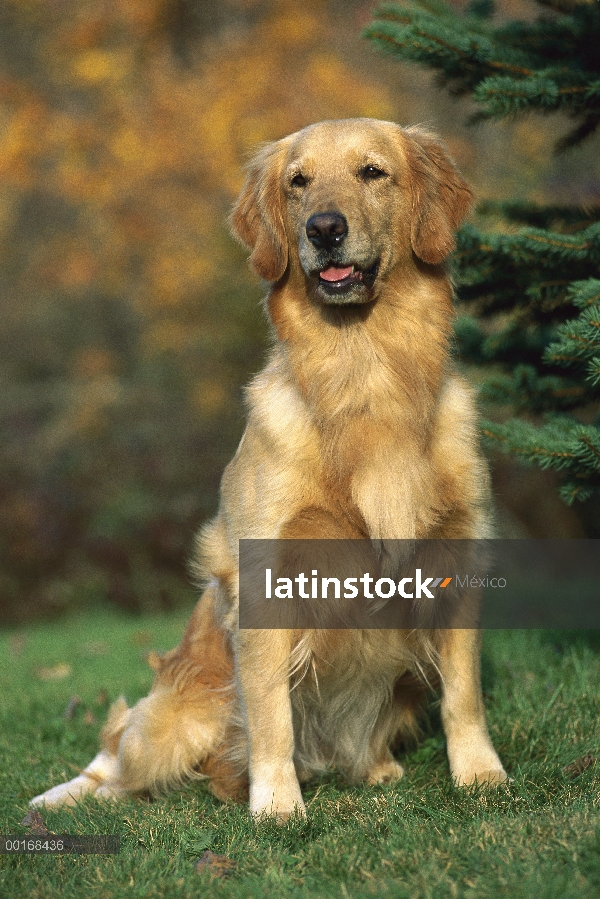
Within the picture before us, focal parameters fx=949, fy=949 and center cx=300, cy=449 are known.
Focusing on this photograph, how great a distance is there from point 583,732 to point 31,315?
35.9ft

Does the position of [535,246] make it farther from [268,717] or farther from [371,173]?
[268,717]

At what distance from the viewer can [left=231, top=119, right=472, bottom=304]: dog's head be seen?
10.8ft

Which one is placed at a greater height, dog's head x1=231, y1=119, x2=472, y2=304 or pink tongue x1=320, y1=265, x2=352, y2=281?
dog's head x1=231, y1=119, x2=472, y2=304

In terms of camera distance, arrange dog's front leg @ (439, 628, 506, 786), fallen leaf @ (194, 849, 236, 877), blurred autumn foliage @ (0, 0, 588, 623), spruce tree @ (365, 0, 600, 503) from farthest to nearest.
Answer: blurred autumn foliage @ (0, 0, 588, 623) < spruce tree @ (365, 0, 600, 503) < dog's front leg @ (439, 628, 506, 786) < fallen leaf @ (194, 849, 236, 877)

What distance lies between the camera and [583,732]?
11.6ft

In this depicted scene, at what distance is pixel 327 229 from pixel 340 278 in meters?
0.18

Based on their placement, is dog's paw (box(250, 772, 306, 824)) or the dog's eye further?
the dog's eye

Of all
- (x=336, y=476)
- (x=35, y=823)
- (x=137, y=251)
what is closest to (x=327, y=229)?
(x=336, y=476)

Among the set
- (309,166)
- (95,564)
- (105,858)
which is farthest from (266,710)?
(95,564)

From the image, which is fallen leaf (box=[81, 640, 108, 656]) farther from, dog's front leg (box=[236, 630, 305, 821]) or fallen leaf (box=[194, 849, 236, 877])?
fallen leaf (box=[194, 849, 236, 877])

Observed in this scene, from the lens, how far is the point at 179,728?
12.0 ft

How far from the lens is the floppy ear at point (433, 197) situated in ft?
11.4

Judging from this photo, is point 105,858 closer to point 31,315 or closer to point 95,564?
point 95,564

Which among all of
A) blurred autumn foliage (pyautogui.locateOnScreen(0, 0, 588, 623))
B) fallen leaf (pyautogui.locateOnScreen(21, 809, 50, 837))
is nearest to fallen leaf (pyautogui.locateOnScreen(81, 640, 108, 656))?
blurred autumn foliage (pyautogui.locateOnScreen(0, 0, 588, 623))
